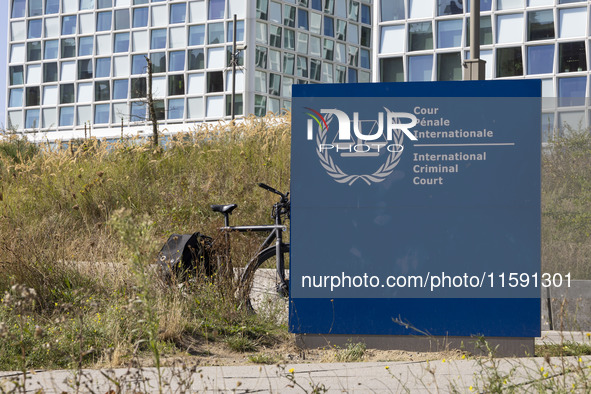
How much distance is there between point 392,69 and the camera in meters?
48.4

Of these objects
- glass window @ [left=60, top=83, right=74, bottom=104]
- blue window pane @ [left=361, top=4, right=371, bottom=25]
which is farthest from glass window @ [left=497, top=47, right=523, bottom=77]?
glass window @ [left=60, top=83, right=74, bottom=104]

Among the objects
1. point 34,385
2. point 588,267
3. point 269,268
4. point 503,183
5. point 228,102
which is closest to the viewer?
point 34,385

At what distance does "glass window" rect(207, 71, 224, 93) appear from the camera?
232ft

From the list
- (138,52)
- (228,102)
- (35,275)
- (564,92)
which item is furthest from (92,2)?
(35,275)

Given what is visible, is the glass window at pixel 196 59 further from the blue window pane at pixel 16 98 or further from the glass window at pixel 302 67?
the blue window pane at pixel 16 98

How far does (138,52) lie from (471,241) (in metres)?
71.0

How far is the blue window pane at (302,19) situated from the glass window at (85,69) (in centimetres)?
1966

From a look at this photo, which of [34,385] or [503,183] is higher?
[503,183]

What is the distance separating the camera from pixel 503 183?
6.16 metres

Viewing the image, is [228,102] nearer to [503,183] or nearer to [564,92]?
[564,92]

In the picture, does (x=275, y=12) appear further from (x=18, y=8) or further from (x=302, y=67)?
(x=18, y=8)

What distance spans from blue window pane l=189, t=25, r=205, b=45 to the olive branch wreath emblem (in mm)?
67096

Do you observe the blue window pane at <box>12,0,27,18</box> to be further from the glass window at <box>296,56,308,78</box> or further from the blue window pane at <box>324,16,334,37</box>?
the blue window pane at <box>324,16,334,37</box>

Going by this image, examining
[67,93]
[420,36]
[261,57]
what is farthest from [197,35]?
[420,36]
